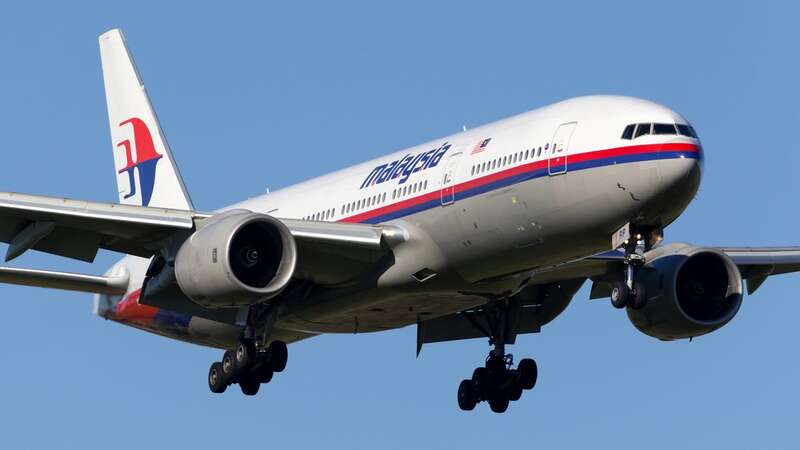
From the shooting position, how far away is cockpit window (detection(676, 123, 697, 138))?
3578 cm

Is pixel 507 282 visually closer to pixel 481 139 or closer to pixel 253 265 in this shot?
pixel 481 139

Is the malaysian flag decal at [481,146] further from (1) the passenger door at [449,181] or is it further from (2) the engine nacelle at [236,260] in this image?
(2) the engine nacelle at [236,260]

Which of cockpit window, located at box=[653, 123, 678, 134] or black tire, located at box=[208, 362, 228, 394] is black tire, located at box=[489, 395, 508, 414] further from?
cockpit window, located at box=[653, 123, 678, 134]

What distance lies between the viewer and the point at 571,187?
3594 cm

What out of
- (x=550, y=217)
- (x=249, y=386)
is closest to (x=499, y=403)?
(x=249, y=386)

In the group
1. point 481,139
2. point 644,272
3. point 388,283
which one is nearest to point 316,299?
point 388,283

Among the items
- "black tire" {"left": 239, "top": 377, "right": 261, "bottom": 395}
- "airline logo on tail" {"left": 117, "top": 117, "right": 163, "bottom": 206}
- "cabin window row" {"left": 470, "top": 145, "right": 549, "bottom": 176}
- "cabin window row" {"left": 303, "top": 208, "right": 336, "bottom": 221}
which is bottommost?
"black tire" {"left": 239, "top": 377, "right": 261, "bottom": 395}

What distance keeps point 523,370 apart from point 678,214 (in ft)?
29.7

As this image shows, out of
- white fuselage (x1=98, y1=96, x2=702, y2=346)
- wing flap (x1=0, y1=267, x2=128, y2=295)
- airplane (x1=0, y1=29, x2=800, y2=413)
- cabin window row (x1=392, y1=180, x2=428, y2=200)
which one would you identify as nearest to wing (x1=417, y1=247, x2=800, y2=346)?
airplane (x1=0, y1=29, x2=800, y2=413)

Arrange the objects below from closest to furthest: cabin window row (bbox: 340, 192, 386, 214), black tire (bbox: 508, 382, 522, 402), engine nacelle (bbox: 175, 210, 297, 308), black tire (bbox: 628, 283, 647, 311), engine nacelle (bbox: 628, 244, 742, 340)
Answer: black tire (bbox: 628, 283, 647, 311) < engine nacelle (bbox: 175, 210, 297, 308) < cabin window row (bbox: 340, 192, 386, 214) < engine nacelle (bbox: 628, 244, 742, 340) < black tire (bbox: 508, 382, 522, 402)

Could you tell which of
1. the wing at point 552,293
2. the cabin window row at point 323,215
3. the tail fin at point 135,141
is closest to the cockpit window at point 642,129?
the wing at point 552,293

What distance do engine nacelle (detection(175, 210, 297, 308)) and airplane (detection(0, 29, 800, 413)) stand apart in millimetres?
40

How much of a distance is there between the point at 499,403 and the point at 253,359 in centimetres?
645

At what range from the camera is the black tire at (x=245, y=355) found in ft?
135
